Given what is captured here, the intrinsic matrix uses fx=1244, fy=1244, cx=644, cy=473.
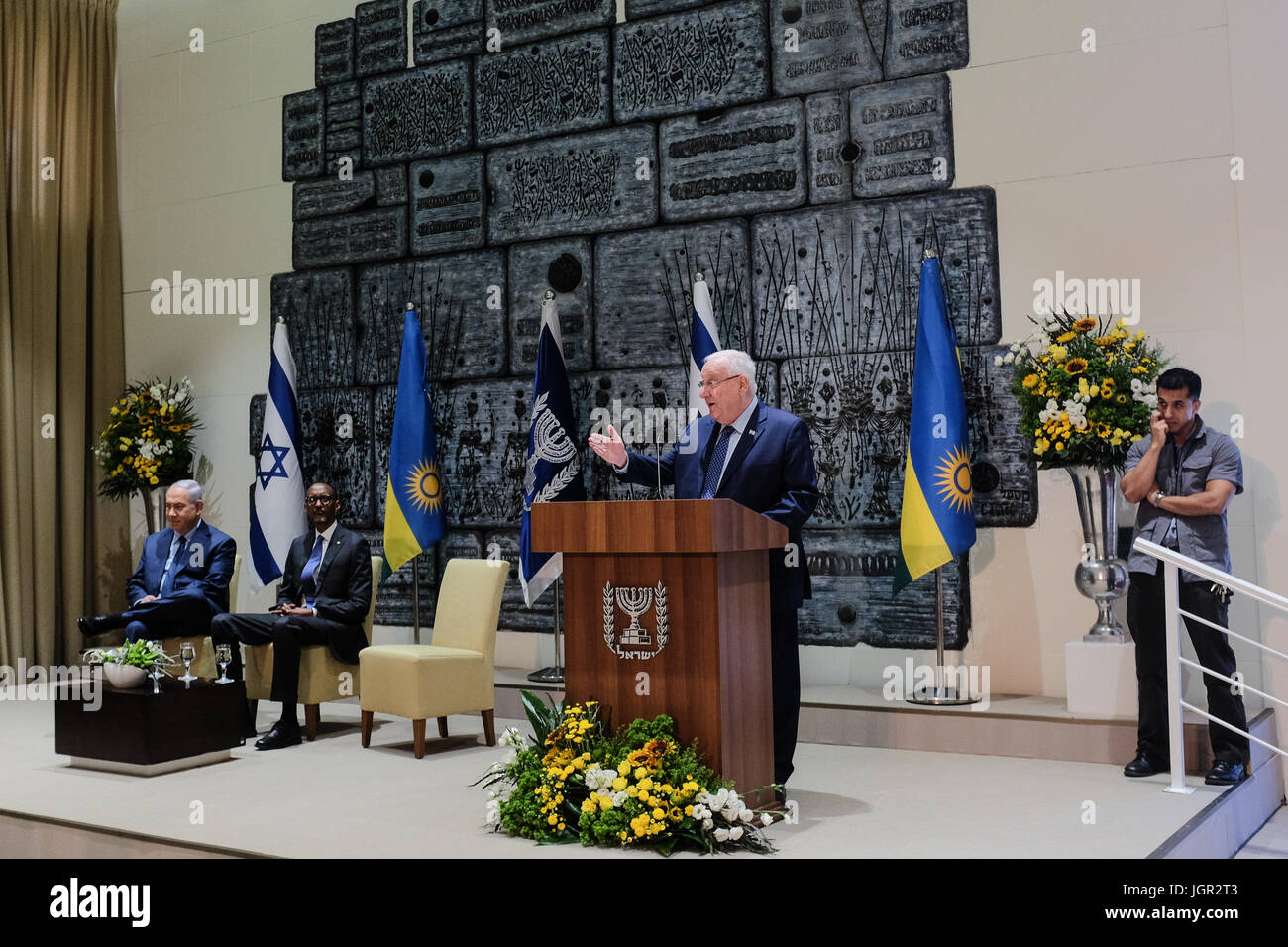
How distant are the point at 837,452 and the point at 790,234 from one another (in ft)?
4.02

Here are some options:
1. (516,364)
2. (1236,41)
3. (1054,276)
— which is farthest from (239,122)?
(1236,41)

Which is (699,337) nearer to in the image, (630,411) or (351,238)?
(630,411)

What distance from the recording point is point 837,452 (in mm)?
6621

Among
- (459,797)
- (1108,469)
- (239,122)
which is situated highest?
(239,122)

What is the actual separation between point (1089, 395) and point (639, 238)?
2929mm

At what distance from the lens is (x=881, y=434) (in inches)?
257

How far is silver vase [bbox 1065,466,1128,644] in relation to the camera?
5.54 metres

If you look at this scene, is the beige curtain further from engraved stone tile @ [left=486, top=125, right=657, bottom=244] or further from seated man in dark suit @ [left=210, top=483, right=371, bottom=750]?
engraved stone tile @ [left=486, top=125, right=657, bottom=244]

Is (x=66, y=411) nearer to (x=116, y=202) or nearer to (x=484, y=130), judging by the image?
(x=116, y=202)

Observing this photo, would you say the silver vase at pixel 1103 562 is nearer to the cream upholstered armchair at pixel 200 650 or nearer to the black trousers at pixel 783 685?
the black trousers at pixel 783 685

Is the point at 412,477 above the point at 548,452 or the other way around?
the other way around

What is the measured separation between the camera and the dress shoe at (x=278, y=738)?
6.04 meters

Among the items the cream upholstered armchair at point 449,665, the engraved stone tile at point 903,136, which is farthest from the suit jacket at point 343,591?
the engraved stone tile at point 903,136
